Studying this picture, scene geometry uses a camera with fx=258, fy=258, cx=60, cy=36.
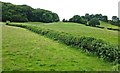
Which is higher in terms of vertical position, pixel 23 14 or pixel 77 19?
pixel 23 14

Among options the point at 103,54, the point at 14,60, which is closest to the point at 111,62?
the point at 103,54

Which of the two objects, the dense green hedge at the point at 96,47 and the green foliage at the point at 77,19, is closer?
the dense green hedge at the point at 96,47

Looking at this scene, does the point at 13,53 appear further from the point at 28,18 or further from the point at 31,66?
the point at 28,18

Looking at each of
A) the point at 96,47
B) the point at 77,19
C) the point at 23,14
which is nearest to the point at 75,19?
the point at 77,19

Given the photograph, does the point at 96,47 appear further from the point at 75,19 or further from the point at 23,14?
the point at 75,19

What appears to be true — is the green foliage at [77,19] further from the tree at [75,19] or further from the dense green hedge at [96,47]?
the dense green hedge at [96,47]

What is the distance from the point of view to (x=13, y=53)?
21391mm

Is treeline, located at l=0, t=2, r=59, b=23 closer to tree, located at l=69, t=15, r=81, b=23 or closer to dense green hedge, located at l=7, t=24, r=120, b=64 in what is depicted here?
tree, located at l=69, t=15, r=81, b=23

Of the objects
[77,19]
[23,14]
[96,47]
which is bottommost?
[96,47]

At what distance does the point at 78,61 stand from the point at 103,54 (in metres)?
2.57

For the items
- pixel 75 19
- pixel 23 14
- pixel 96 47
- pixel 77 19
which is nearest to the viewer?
pixel 96 47

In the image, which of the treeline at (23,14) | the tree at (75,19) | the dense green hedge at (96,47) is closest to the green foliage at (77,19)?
the tree at (75,19)

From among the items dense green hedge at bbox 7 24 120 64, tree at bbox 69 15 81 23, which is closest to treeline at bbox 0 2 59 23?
tree at bbox 69 15 81 23

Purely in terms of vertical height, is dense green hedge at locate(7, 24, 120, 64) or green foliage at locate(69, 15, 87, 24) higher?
green foliage at locate(69, 15, 87, 24)
